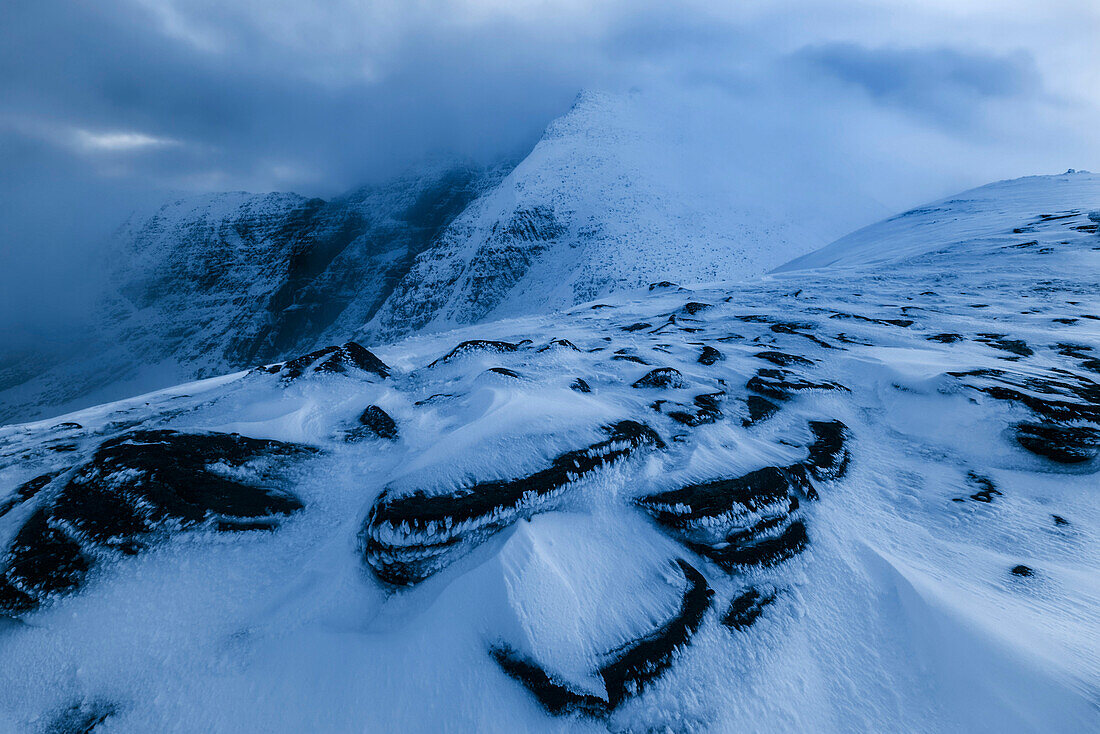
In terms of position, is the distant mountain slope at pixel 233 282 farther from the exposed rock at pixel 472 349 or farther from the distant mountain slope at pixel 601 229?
the exposed rock at pixel 472 349

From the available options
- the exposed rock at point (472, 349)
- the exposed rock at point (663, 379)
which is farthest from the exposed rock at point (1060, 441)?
the exposed rock at point (472, 349)

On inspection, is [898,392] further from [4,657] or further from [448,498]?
[4,657]

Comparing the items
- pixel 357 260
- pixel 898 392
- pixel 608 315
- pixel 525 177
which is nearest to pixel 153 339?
pixel 357 260

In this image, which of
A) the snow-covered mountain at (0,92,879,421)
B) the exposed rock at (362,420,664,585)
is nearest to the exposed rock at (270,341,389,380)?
the exposed rock at (362,420,664,585)

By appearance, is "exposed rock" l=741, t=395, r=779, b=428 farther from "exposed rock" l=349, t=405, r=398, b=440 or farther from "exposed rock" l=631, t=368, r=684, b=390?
"exposed rock" l=349, t=405, r=398, b=440

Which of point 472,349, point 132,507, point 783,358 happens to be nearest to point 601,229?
point 783,358

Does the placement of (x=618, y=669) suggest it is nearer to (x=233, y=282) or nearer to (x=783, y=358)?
(x=783, y=358)
